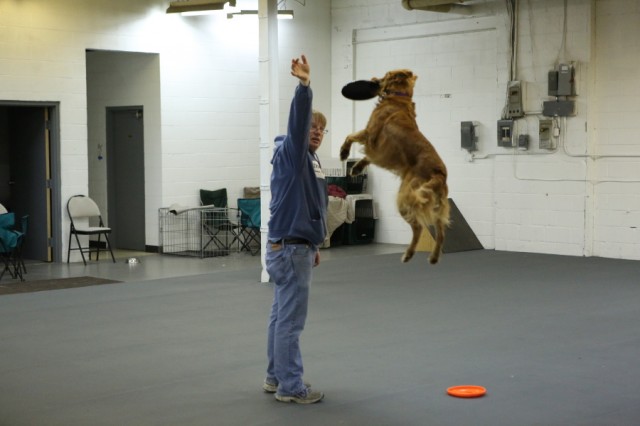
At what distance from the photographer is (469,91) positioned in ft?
43.5

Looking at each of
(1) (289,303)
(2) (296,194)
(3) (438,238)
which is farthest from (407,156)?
(1) (289,303)

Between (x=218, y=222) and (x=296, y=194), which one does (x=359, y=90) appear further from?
(x=218, y=222)

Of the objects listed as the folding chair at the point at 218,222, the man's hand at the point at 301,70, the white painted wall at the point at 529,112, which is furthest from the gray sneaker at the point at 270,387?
the white painted wall at the point at 529,112

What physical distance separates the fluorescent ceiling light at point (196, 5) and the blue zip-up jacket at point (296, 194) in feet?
25.2

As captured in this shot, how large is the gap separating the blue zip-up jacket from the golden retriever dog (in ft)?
4.67

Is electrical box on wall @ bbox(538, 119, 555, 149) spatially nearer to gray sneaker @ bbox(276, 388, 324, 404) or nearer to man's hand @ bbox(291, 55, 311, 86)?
gray sneaker @ bbox(276, 388, 324, 404)

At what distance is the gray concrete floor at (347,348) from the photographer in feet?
16.4

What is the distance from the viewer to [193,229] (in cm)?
1305

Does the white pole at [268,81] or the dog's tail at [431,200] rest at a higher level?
the white pole at [268,81]

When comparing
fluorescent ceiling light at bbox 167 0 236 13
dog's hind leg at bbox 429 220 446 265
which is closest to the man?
dog's hind leg at bbox 429 220 446 265

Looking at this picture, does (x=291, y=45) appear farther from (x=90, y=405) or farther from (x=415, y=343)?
(x=90, y=405)

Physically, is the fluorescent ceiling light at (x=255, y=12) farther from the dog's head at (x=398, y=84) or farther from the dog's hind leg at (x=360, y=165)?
the dog's head at (x=398, y=84)

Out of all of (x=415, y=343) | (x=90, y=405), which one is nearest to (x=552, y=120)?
(x=415, y=343)

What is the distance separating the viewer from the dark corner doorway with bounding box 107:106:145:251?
13.2 m
